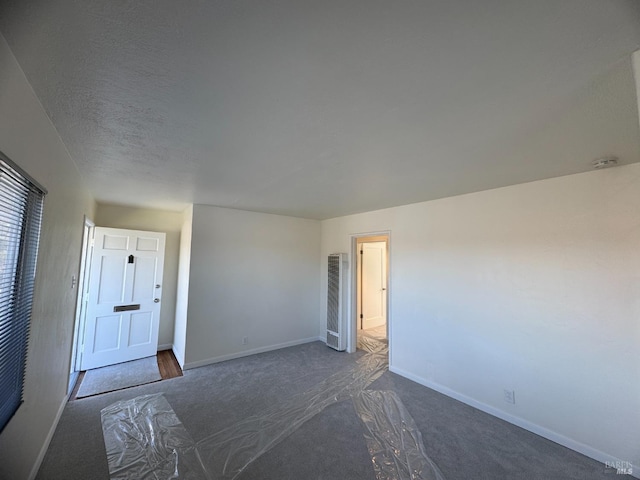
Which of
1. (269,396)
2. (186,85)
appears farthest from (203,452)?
(186,85)

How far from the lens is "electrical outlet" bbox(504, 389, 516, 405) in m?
2.48

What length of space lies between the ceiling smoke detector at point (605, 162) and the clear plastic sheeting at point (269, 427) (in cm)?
312

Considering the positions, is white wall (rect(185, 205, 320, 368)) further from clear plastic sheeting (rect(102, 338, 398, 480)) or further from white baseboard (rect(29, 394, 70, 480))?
white baseboard (rect(29, 394, 70, 480))

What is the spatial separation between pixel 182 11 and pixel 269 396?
3231mm

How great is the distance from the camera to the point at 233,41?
3.26 ft

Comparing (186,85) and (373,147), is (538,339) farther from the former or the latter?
(186,85)

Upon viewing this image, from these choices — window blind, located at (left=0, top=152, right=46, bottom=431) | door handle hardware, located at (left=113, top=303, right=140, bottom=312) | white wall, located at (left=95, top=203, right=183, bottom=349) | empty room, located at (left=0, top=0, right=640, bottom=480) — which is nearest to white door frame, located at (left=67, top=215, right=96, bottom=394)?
empty room, located at (left=0, top=0, right=640, bottom=480)

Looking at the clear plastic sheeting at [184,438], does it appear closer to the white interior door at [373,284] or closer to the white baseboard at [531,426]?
the white baseboard at [531,426]

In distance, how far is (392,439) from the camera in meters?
2.19

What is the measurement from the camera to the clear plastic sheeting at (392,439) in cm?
186

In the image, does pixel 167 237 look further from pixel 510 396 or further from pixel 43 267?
pixel 510 396

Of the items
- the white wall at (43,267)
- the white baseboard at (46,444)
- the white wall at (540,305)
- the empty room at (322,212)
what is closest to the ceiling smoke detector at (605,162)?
the empty room at (322,212)

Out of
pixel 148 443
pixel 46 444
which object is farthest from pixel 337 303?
pixel 46 444

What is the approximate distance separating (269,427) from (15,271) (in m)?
2.17
